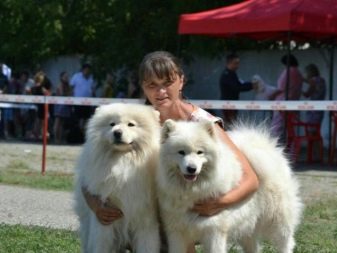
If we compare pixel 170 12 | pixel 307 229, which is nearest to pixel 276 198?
pixel 307 229

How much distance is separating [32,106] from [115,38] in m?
2.80

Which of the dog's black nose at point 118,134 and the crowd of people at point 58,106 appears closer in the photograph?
the dog's black nose at point 118,134

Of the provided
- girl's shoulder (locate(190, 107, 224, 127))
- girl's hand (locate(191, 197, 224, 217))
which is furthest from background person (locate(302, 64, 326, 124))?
girl's hand (locate(191, 197, 224, 217))

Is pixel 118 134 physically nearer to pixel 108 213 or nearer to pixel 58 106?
pixel 108 213

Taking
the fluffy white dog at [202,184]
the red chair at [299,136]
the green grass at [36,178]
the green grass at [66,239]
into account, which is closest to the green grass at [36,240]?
the green grass at [66,239]

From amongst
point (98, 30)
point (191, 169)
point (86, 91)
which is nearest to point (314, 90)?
point (86, 91)

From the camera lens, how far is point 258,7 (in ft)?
46.4

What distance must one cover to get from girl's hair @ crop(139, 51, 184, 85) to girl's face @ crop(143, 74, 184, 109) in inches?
1.0

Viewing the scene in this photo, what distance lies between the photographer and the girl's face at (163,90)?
5.15 metres

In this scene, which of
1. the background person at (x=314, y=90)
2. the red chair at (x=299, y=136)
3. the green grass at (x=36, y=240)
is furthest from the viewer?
the background person at (x=314, y=90)

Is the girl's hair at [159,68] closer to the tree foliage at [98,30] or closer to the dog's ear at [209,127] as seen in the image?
the dog's ear at [209,127]

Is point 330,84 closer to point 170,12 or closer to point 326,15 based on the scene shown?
point 326,15

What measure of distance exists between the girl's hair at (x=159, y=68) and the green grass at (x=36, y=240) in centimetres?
207

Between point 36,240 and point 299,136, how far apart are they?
27.3 feet
